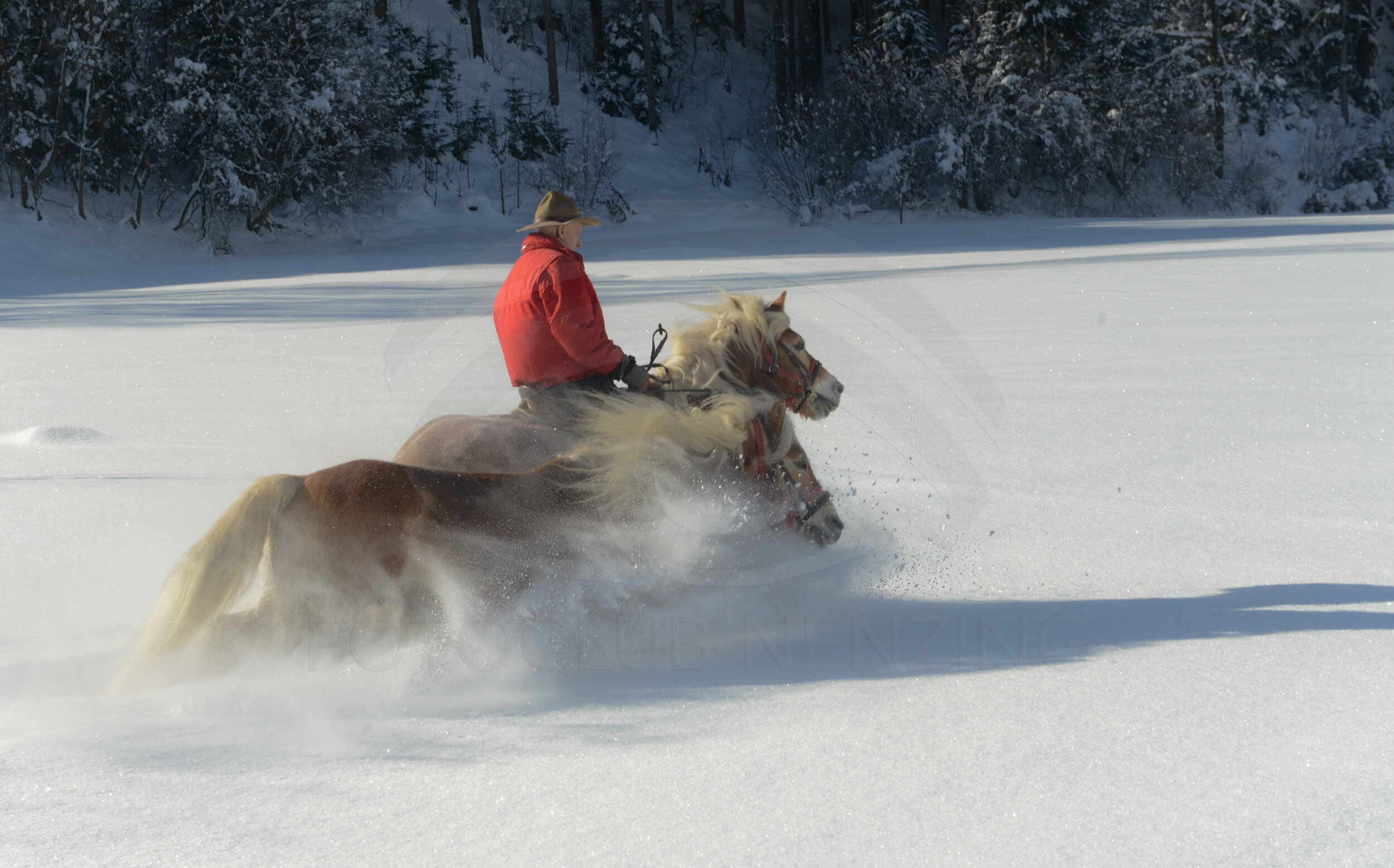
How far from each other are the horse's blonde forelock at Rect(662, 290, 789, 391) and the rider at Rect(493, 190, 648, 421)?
0.16 m

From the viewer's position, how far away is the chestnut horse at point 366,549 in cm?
266

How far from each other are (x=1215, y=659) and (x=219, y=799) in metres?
2.73

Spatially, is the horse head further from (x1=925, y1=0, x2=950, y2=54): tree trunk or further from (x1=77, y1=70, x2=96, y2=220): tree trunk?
(x1=925, y1=0, x2=950, y2=54): tree trunk

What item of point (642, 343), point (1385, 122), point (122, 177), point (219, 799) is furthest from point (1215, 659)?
point (1385, 122)

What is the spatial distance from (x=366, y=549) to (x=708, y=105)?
31.9 metres

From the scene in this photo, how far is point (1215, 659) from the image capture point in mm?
2916

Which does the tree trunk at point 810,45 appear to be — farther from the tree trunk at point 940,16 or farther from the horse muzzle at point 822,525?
the horse muzzle at point 822,525

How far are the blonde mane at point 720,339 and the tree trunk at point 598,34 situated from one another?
2983 centimetres

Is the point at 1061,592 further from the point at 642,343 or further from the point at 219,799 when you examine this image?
the point at 642,343

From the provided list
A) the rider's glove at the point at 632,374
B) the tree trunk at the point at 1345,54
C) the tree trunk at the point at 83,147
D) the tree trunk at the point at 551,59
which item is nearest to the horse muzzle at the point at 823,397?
the rider's glove at the point at 632,374

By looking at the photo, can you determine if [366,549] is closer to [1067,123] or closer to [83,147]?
[83,147]

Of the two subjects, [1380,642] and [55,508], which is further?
[55,508]

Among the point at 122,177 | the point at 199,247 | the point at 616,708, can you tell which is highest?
the point at 122,177

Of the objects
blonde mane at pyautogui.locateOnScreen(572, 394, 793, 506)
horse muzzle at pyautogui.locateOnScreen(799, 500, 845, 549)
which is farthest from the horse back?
horse muzzle at pyautogui.locateOnScreen(799, 500, 845, 549)
